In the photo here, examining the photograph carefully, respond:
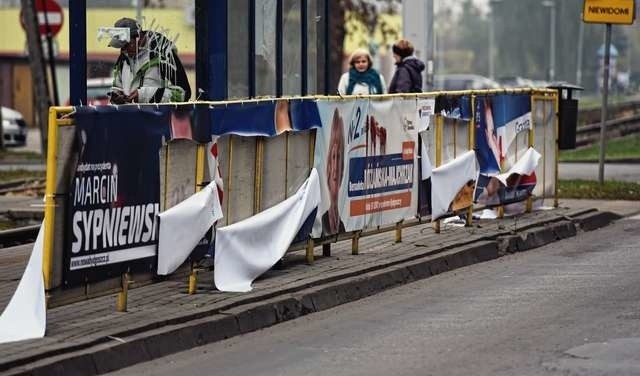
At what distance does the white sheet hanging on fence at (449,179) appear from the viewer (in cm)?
1423

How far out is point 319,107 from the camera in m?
12.1

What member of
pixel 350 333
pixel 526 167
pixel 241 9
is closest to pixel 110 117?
pixel 350 333

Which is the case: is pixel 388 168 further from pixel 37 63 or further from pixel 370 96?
pixel 37 63

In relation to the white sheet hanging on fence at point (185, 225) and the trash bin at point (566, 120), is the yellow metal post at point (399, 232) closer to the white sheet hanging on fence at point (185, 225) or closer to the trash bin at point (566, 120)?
the white sheet hanging on fence at point (185, 225)

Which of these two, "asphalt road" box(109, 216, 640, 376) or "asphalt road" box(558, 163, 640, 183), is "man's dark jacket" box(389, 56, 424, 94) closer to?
"asphalt road" box(109, 216, 640, 376)

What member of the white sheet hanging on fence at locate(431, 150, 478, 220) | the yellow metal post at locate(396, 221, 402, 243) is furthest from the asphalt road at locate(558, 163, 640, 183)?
the yellow metal post at locate(396, 221, 402, 243)

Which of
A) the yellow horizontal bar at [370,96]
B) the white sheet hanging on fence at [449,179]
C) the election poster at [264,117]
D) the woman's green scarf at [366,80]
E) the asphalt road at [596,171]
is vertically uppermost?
the woman's green scarf at [366,80]

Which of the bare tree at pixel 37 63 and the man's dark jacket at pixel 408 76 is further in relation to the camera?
the bare tree at pixel 37 63

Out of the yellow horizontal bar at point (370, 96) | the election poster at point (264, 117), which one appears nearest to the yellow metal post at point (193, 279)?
the election poster at point (264, 117)

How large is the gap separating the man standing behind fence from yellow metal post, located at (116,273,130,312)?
2745 mm

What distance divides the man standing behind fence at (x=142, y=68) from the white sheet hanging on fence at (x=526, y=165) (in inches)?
176

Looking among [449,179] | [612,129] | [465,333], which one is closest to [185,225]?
[465,333]

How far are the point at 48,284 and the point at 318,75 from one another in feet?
22.2

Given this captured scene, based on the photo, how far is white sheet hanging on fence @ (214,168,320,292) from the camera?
10891 millimetres
